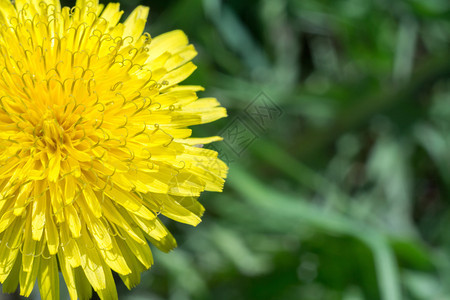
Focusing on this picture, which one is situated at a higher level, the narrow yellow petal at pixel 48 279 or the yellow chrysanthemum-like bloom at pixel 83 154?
the yellow chrysanthemum-like bloom at pixel 83 154

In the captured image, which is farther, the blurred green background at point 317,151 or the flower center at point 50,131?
the blurred green background at point 317,151

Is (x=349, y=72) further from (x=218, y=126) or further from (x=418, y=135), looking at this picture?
(x=218, y=126)

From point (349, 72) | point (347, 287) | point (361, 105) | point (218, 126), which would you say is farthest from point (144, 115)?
point (349, 72)

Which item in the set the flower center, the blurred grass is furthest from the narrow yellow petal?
the blurred grass

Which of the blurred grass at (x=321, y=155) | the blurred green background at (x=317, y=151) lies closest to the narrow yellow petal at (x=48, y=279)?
the blurred green background at (x=317, y=151)

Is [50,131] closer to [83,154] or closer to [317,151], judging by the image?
[83,154]

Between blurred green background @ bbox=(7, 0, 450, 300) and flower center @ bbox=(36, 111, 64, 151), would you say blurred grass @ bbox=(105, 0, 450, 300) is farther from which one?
flower center @ bbox=(36, 111, 64, 151)

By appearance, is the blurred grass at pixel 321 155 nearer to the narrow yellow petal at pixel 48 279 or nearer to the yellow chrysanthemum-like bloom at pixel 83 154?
the yellow chrysanthemum-like bloom at pixel 83 154
